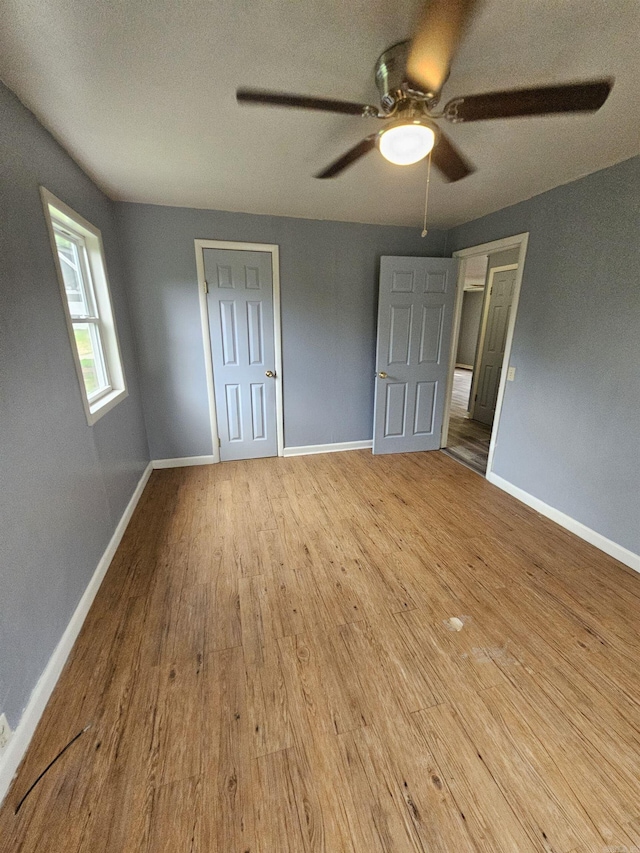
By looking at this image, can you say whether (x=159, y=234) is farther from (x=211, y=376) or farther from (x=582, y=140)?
(x=582, y=140)

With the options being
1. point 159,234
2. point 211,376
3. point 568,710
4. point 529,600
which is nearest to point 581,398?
point 529,600

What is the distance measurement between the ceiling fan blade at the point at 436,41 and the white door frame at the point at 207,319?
2.18 meters

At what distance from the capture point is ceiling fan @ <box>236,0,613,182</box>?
968mm

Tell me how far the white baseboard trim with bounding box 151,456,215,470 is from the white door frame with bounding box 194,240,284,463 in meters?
0.08

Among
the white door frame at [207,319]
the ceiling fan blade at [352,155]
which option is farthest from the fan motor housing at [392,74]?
the white door frame at [207,319]

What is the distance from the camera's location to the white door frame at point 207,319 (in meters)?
3.02

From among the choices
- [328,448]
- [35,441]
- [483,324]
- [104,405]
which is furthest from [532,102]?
[483,324]

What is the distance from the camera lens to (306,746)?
120 cm

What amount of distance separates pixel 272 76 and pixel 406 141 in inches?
23.4

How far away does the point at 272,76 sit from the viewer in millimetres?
1337

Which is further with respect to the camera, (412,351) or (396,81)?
(412,351)

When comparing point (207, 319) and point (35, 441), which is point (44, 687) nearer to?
point (35, 441)

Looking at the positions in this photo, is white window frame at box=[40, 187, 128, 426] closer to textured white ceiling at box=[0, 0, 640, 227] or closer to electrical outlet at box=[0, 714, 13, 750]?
textured white ceiling at box=[0, 0, 640, 227]

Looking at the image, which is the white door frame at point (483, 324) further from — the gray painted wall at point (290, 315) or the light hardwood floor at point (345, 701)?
the light hardwood floor at point (345, 701)
